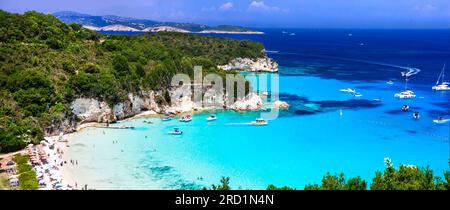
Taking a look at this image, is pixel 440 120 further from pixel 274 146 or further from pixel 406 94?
pixel 274 146

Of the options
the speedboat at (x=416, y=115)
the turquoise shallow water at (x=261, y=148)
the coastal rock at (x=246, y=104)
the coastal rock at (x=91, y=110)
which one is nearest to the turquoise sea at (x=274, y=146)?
the turquoise shallow water at (x=261, y=148)

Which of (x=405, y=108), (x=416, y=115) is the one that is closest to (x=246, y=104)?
(x=416, y=115)

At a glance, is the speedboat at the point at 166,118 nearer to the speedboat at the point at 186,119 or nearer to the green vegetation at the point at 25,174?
the speedboat at the point at 186,119

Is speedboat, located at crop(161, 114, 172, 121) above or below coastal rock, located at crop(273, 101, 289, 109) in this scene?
below

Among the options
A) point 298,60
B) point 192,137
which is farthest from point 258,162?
point 298,60

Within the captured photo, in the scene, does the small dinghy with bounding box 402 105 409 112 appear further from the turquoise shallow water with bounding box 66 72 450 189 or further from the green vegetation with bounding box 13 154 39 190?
the green vegetation with bounding box 13 154 39 190

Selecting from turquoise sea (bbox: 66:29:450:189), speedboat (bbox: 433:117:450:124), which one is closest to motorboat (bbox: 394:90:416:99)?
turquoise sea (bbox: 66:29:450:189)
